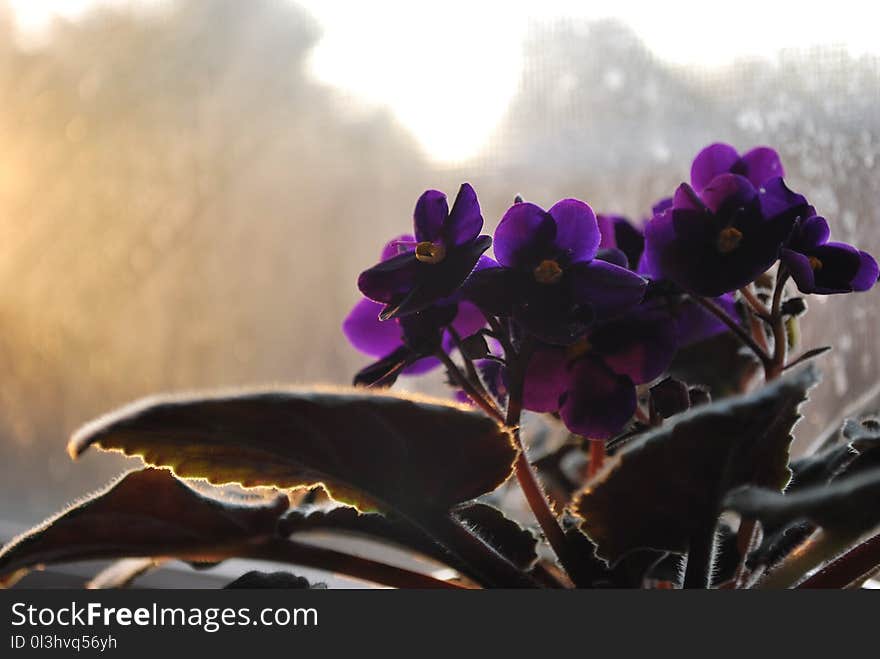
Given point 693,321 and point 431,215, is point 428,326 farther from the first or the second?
point 693,321

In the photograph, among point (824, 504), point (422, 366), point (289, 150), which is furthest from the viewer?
point (289, 150)

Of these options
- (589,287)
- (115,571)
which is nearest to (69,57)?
(115,571)

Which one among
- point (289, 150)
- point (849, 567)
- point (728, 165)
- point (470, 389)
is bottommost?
point (849, 567)

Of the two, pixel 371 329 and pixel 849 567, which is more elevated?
pixel 371 329

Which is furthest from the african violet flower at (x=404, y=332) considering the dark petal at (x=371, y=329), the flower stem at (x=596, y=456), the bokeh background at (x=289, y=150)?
the bokeh background at (x=289, y=150)

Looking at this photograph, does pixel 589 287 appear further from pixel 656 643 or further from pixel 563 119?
pixel 563 119

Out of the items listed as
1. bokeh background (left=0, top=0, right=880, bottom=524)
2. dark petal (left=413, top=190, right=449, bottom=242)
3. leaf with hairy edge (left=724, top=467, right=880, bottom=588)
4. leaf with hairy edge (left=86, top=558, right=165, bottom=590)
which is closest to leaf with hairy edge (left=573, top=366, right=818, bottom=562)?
leaf with hairy edge (left=724, top=467, right=880, bottom=588)

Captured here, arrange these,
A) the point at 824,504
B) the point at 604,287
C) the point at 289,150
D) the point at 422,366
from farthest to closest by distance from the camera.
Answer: the point at 289,150 → the point at 422,366 → the point at 604,287 → the point at 824,504

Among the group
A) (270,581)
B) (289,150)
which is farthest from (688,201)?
(289,150)

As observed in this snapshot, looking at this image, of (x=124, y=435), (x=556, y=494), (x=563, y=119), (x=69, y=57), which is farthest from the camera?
(x=69, y=57)
